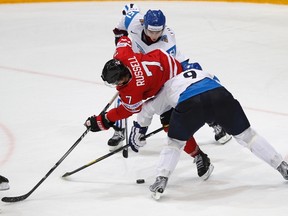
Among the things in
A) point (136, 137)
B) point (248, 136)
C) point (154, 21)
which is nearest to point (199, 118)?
point (248, 136)

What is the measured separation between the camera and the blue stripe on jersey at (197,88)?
12.0ft

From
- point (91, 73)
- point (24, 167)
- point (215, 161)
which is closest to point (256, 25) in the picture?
point (91, 73)

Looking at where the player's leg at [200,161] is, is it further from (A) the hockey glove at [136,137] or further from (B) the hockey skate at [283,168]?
(B) the hockey skate at [283,168]

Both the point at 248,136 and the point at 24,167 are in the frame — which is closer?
the point at 248,136

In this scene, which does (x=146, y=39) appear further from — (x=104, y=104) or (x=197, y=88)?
(x=104, y=104)

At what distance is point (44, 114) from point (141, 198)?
1.89 m

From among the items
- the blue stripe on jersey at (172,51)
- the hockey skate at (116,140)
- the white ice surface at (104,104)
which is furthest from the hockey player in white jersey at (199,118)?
the hockey skate at (116,140)

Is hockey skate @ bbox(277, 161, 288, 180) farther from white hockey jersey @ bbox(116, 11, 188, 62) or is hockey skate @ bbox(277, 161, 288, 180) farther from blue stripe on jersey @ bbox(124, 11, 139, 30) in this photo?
blue stripe on jersey @ bbox(124, 11, 139, 30)

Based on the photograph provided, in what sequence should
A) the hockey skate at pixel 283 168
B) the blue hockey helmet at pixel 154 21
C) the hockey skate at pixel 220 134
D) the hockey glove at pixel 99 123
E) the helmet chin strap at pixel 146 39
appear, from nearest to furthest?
the hockey skate at pixel 283 168 < the hockey glove at pixel 99 123 < the blue hockey helmet at pixel 154 21 < the helmet chin strap at pixel 146 39 < the hockey skate at pixel 220 134

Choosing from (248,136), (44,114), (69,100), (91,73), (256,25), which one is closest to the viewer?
(248,136)

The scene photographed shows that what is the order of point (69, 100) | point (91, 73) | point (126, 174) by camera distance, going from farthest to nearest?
point (91, 73)
point (69, 100)
point (126, 174)

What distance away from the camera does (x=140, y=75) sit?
366cm

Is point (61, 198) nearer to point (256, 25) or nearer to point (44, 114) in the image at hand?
point (44, 114)

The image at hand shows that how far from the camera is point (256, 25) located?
829 cm
